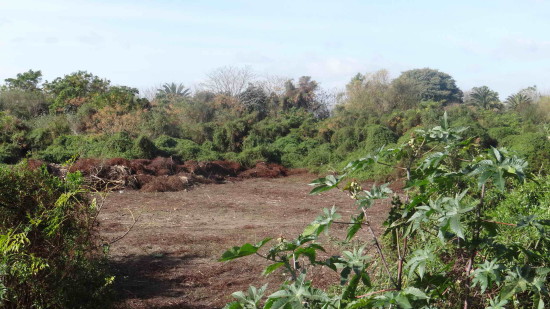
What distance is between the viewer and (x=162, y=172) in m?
14.3

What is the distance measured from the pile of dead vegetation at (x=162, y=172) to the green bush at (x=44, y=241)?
756cm

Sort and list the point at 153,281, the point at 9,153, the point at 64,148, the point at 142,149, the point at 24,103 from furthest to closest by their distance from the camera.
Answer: the point at 24,103
the point at 64,148
the point at 142,149
the point at 9,153
the point at 153,281

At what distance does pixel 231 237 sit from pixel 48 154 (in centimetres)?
986

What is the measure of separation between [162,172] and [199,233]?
21.5 ft

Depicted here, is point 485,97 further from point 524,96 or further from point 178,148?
point 178,148

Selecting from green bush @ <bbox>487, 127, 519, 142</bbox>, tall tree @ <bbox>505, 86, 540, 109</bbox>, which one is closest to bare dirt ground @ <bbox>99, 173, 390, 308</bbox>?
green bush @ <bbox>487, 127, 519, 142</bbox>

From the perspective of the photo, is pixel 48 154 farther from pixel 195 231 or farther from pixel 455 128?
pixel 455 128

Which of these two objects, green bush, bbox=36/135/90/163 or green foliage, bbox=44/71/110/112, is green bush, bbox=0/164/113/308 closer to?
green bush, bbox=36/135/90/163

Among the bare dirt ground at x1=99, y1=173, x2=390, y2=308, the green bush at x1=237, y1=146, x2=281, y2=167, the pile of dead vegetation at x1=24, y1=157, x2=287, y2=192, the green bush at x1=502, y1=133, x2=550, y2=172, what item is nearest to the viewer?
the bare dirt ground at x1=99, y1=173, x2=390, y2=308

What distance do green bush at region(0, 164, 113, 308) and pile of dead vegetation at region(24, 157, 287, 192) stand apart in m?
7.56

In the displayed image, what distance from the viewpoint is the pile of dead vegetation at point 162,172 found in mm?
12797

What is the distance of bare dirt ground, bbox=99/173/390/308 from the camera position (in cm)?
530

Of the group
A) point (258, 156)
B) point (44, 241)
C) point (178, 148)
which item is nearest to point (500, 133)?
point (258, 156)

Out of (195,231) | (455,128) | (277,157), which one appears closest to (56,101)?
(277,157)
